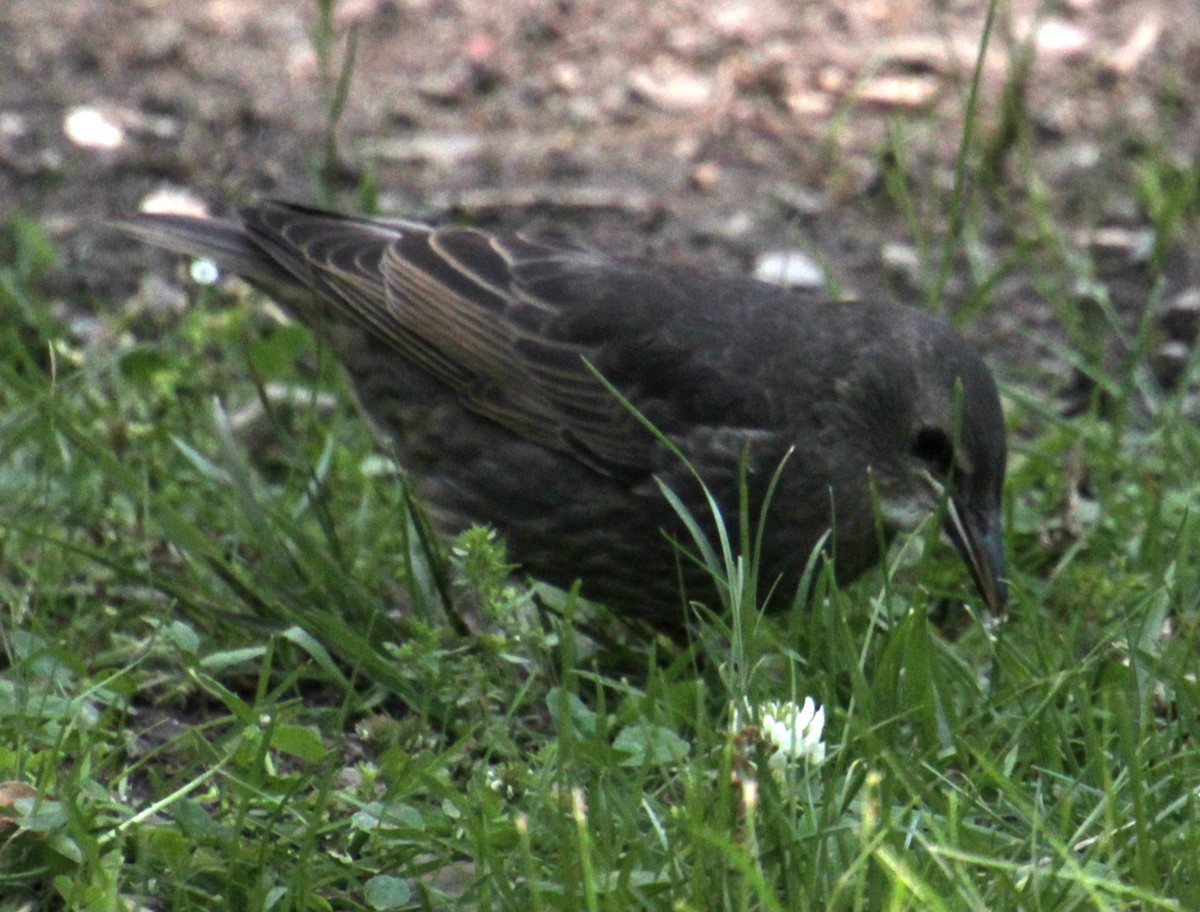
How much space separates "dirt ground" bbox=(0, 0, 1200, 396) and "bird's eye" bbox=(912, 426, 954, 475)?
1574mm

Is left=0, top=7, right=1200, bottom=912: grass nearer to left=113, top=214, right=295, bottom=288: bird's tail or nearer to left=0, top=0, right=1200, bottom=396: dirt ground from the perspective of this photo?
left=113, top=214, right=295, bottom=288: bird's tail

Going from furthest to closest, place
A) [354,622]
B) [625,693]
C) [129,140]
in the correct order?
[129,140] → [354,622] → [625,693]

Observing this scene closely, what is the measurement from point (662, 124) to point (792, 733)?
470 cm

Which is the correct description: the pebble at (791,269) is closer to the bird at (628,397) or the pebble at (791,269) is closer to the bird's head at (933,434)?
the bird at (628,397)

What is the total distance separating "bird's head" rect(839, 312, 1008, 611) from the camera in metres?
4.64

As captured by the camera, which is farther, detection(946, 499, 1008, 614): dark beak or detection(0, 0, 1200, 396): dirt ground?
detection(0, 0, 1200, 396): dirt ground

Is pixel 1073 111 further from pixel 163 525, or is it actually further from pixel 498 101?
pixel 163 525

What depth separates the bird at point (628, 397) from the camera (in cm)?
469

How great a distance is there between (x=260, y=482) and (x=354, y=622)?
2.91ft

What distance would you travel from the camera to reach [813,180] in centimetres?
737

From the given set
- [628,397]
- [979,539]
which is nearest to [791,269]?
[628,397]

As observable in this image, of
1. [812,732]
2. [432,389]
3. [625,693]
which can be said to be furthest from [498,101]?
[812,732]

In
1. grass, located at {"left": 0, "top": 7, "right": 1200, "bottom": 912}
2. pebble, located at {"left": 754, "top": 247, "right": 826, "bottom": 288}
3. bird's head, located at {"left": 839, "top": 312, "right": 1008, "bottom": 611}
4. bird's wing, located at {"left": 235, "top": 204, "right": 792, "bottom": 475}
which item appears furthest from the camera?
pebble, located at {"left": 754, "top": 247, "right": 826, "bottom": 288}

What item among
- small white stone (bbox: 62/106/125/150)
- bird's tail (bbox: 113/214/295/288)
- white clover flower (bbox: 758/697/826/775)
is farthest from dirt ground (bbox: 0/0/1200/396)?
white clover flower (bbox: 758/697/826/775)
